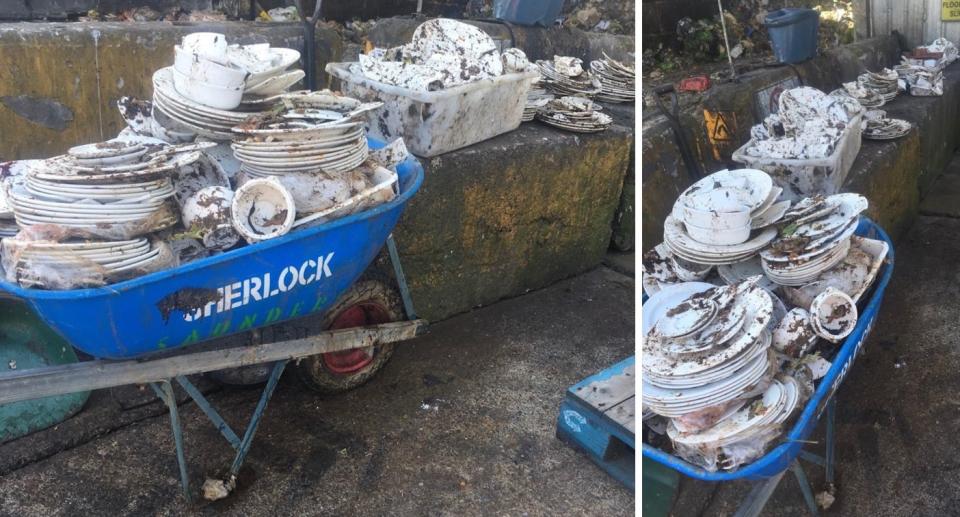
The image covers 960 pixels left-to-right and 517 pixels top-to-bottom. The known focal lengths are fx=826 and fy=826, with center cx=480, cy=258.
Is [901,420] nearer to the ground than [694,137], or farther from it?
nearer to the ground

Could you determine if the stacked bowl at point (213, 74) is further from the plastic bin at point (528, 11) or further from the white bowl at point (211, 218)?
the plastic bin at point (528, 11)

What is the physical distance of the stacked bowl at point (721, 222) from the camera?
10.6 feet

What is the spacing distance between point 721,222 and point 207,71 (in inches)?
79.5

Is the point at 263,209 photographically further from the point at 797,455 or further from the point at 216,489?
the point at 797,455

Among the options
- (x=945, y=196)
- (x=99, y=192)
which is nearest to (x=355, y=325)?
(x=99, y=192)

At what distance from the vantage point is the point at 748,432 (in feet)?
8.35

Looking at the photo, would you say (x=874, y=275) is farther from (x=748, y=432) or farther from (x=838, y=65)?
(x=838, y=65)

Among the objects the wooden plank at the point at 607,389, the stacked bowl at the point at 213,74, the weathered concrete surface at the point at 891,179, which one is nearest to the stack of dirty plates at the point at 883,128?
the weathered concrete surface at the point at 891,179

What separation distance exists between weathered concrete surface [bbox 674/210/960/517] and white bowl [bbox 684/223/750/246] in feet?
2.74

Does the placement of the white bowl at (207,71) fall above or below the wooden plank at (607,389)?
above

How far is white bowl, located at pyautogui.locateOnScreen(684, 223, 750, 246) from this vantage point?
3.25 meters

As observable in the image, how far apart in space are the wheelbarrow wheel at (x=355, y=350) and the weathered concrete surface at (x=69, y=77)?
4.89 ft

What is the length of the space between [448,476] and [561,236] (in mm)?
2075

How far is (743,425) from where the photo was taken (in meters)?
2.55
